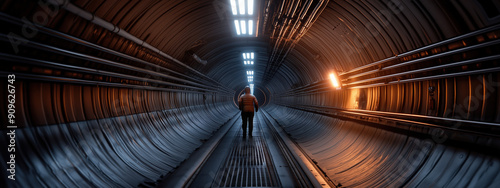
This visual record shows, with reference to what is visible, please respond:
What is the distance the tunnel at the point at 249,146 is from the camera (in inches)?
127

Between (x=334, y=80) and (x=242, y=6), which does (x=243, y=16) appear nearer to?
(x=242, y=6)

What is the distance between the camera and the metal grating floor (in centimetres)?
518

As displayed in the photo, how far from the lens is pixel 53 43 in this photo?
371 centimetres

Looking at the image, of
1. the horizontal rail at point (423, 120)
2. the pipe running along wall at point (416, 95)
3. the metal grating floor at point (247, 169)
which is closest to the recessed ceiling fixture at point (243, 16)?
the pipe running along wall at point (416, 95)

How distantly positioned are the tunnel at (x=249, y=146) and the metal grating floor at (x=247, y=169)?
43 millimetres

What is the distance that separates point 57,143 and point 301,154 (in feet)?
17.6

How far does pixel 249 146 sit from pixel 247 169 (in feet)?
9.37

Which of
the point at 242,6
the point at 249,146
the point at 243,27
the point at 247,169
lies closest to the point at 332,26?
the point at 242,6

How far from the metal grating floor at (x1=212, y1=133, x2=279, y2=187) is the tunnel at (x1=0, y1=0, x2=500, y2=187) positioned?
4 centimetres

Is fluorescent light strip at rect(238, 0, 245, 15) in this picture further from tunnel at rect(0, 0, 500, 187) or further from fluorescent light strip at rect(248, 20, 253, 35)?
fluorescent light strip at rect(248, 20, 253, 35)

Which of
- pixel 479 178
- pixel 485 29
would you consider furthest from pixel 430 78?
pixel 479 178

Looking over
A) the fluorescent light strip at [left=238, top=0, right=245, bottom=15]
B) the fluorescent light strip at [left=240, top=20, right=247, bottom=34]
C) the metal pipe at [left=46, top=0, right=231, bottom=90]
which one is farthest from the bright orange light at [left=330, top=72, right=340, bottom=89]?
the metal pipe at [left=46, top=0, right=231, bottom=90]

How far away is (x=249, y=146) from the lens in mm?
8969

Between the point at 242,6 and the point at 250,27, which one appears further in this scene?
the point at 250,27
